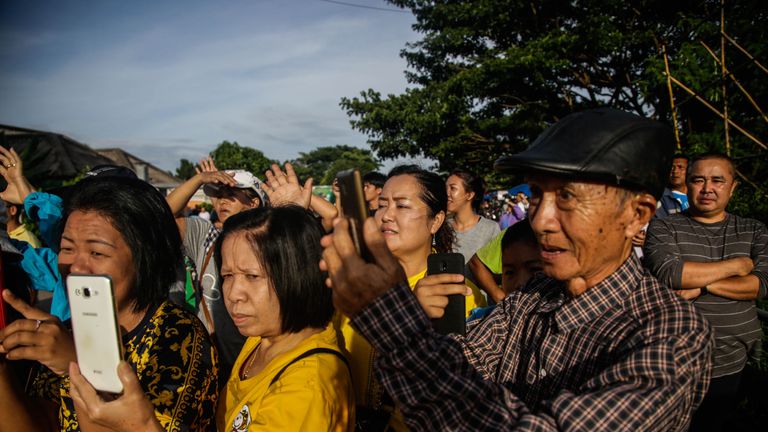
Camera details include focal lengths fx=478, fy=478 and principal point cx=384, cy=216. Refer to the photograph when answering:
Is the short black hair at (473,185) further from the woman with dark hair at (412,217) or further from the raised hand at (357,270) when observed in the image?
the raised hand at (357,270)

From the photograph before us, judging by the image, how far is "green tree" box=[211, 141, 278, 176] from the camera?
47531mm

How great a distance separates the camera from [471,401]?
0.97m

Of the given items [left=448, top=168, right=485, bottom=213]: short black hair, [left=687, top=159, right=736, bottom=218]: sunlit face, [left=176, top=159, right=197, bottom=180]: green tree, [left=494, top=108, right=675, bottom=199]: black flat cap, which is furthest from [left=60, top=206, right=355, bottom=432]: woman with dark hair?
[left=176, top=159, right=197, bottom=180]: green tree

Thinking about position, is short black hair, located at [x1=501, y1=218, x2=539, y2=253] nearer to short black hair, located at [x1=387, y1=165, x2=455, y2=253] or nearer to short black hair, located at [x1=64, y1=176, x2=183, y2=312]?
short black hair, located at [x1=387, y1=165, x2=455, y2=253]

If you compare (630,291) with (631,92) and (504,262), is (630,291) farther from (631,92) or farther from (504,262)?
(631,92)

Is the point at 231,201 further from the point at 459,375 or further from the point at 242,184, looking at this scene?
the point at 459,375

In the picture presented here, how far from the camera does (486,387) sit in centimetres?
99

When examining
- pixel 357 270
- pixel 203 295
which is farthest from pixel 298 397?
pixel 203 295

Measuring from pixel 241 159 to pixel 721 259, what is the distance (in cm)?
4923

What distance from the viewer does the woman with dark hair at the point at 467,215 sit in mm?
4629

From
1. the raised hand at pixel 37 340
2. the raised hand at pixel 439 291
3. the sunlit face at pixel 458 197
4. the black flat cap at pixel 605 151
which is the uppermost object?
the black flat cap at pixel 605 151

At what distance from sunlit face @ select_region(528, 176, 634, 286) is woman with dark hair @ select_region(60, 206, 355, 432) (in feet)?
2.80

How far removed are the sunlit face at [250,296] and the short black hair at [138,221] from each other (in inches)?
13.8

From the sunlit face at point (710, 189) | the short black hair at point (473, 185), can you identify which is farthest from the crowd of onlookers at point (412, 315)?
the short black hair at point (473, 185)
